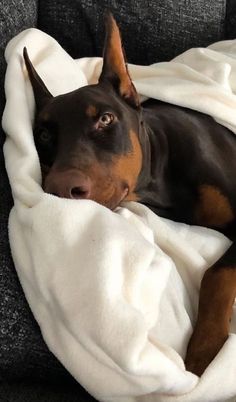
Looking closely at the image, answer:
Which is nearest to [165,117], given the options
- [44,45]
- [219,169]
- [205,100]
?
[205,100]

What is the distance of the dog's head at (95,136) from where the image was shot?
4.19 ft

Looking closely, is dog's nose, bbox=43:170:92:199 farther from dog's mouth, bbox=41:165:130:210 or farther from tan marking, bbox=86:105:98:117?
tan marking, bbox=86:105:98:117

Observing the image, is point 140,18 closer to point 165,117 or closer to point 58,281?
point 165,117

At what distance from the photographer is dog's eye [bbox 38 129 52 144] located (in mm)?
1444

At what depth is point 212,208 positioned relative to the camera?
1.59 m

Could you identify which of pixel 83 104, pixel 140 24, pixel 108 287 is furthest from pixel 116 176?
pixel 140 24

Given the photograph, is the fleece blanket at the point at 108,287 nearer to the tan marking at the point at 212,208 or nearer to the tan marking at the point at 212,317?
the tan marking at the point at 212,317

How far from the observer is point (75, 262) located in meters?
1.17

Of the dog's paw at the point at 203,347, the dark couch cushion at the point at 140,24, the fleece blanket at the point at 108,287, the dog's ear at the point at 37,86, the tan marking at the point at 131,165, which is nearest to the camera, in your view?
the fleece blanket at the point at 108,287

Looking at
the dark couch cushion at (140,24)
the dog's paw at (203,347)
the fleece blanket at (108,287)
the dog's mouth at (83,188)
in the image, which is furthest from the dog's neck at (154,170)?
the dark couch cushion at (140,24)

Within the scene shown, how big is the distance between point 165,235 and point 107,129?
0.29 metres

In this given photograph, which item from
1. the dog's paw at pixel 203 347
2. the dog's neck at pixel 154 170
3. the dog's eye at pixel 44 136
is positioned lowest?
the dog's paw at pixel 203 347

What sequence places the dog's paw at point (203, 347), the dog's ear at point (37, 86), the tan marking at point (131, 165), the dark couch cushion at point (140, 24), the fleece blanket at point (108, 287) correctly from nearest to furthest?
the fleece blanket at point (108, 287)
the dog's paw at point (203, 347)
the tan marking at point (131, 165)
the dog's ear at point (37, 86)
the dark couch cushion at point (140, 24)

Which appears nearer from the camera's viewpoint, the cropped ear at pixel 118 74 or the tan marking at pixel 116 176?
the tan marking at pixel 116 176
